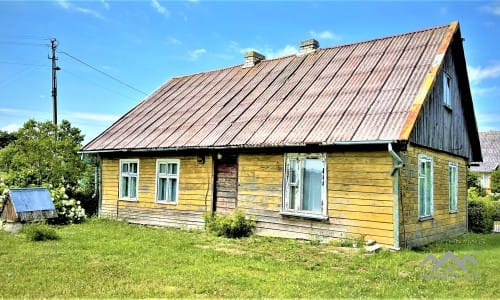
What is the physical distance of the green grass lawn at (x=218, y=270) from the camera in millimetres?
6551

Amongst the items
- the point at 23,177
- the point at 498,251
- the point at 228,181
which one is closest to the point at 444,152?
the point at 498,251

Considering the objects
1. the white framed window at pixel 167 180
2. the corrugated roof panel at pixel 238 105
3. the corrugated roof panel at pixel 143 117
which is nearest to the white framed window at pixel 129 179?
the corrugated roof panel at pixel 143 117

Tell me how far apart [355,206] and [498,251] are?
157 inches

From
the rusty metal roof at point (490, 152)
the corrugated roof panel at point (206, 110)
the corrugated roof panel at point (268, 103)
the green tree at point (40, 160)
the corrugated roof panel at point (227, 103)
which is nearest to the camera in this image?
the corrugated roof panel at point (268, 103)

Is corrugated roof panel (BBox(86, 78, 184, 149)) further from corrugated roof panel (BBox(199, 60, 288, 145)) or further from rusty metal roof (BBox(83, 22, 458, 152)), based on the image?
corrugated roof panel (BBox(199, 60, 288, 145))

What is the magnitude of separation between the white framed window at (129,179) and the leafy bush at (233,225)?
4727 mm

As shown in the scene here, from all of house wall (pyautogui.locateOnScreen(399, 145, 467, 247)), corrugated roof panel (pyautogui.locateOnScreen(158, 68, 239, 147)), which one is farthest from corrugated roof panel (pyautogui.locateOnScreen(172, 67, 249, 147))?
house wall (pyautogui.locateOnScreen(399, 145, 467, 247))

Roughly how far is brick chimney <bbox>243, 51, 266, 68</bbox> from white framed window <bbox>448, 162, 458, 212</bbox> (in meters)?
8.99

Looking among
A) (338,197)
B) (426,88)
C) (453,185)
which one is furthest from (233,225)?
(453,185)

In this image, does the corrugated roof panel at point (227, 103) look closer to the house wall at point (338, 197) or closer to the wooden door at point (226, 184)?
the wooden door at point (226, 184)

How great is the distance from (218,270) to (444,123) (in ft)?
30.7

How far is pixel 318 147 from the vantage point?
37.6 feet

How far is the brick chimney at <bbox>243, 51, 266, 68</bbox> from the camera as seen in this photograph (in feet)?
61.3

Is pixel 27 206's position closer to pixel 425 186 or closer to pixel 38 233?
pixel 38 233
